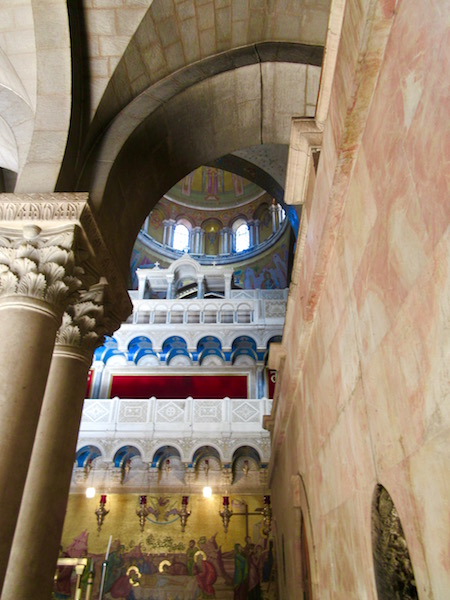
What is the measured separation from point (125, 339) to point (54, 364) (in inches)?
457

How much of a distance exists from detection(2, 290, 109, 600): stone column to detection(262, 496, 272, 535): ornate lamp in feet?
30.3

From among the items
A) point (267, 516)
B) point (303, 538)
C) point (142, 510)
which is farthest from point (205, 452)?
point (303, 538)

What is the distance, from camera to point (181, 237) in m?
23.7

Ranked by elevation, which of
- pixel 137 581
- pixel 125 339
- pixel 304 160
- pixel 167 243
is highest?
pixel 167 243

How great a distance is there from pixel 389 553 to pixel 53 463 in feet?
11.9

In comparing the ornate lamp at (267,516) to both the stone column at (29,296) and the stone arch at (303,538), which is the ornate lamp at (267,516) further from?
the stone column at (29,296)

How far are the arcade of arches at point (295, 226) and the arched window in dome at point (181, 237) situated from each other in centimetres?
1429

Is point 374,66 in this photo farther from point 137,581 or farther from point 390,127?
point 137,581

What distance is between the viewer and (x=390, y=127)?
1571mm

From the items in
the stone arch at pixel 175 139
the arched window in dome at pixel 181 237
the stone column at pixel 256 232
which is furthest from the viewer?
the arched window in dome at pixel 181 237

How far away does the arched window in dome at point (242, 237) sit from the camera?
2295 cm

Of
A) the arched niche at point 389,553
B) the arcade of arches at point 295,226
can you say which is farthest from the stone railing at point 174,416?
the arched niche at point 389,553

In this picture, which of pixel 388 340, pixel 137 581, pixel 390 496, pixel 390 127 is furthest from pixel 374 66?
pixel 137 581

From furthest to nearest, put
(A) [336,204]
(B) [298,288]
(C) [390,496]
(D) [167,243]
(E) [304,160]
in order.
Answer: (D) [167,243] < (B) [298,288] < (E) [304,160] < (A) [336,204] < (C) [390,496]
